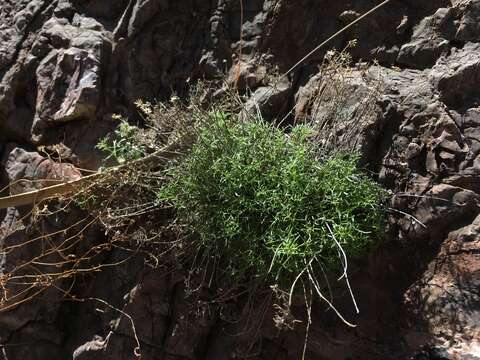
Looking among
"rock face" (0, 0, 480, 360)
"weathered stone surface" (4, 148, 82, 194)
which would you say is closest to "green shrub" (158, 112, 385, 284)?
"rock face" (0, 0, 480, 360)

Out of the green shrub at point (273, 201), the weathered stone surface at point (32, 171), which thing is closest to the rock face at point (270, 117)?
the weathered stone surface at point (32, 171)

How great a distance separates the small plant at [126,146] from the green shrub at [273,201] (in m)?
0.41

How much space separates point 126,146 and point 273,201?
1061 mm

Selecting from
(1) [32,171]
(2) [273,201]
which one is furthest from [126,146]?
(2) [273,201]

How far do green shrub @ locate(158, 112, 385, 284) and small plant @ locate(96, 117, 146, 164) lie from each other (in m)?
0.41

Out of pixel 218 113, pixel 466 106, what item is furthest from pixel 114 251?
pixel 466 106

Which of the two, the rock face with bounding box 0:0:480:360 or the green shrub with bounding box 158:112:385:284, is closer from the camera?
the green shrub with bounding box 158:112:385:284

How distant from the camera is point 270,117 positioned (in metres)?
3.77

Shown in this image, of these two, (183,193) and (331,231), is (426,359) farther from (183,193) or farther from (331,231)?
(183,193)

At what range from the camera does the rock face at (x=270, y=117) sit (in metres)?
3.14

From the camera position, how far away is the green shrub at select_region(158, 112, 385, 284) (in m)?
2.98

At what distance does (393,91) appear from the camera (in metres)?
3.42

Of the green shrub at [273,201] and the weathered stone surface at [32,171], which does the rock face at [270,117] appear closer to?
the weathered stone surface at [32,171]

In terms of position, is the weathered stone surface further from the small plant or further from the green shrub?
the green shrub
